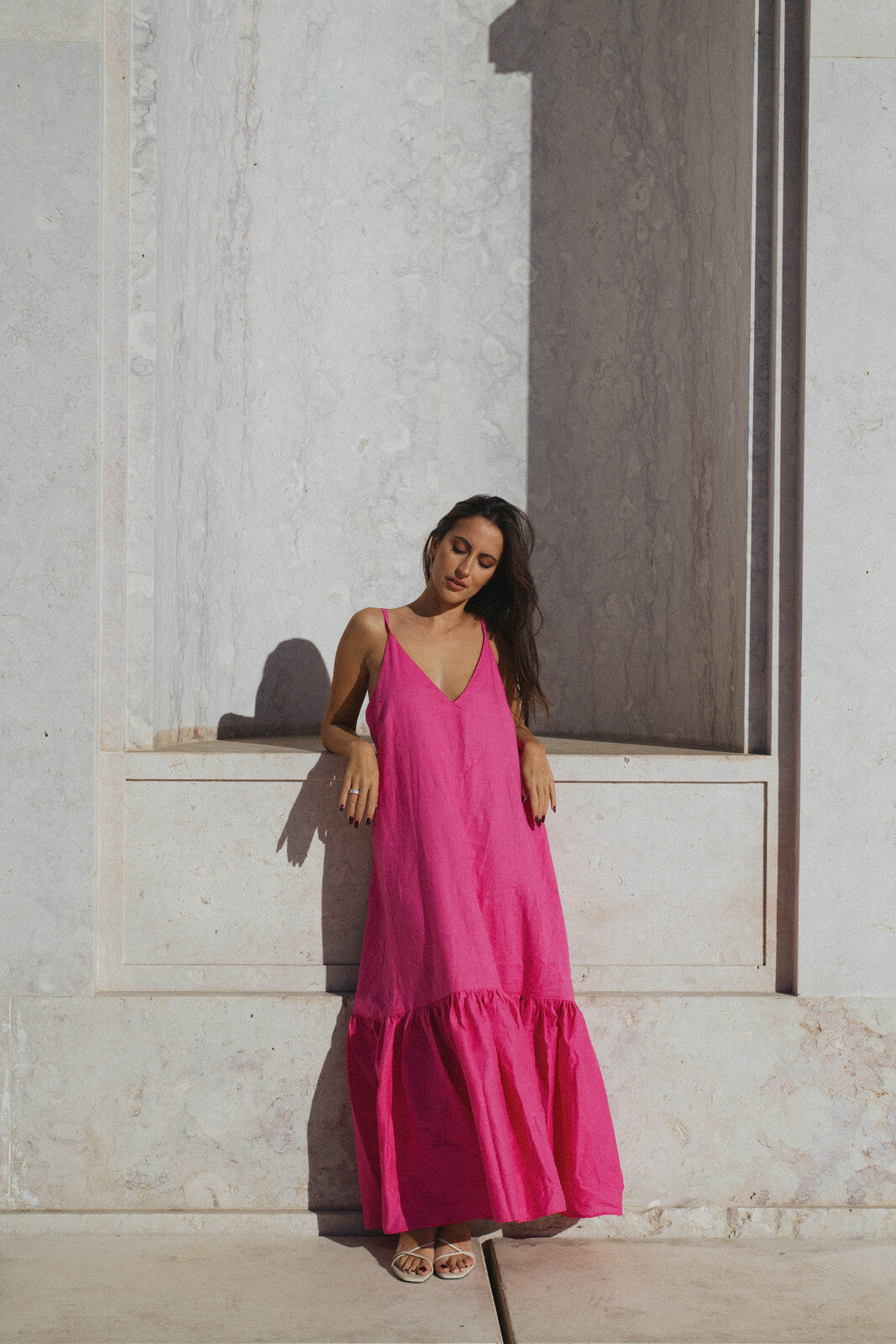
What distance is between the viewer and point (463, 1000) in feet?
8.05

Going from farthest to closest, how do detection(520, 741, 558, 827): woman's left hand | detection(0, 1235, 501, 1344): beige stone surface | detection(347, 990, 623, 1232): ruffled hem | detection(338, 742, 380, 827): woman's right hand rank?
detection(520, 741, 558, 827): woman's left hand
detection(338, 742, 380, 827): woman's right hand
detection(347, 990, 623, 1232): ruffled hem
detection(0, 1235, 501, 1344): beige stone surface

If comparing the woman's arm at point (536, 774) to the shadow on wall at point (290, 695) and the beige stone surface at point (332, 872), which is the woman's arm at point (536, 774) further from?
the shadow on wall at point (290, 695)

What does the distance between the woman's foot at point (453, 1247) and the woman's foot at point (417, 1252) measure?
0.02 metres

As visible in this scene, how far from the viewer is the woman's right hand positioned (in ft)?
8.22

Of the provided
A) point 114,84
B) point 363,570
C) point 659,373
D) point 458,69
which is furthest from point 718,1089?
point 458,69

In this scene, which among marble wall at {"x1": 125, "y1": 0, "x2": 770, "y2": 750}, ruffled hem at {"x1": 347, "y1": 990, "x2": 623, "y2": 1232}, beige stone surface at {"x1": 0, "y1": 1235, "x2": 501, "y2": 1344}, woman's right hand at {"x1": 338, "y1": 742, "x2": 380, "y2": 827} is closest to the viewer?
beige stone surface at {"x1": 0, "y1": 1235, "x2": 501, "y2": 1344}

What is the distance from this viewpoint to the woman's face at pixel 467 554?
2.63m

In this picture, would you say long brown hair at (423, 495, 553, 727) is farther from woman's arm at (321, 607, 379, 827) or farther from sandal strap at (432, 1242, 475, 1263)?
sandal strap at (432, 1242, 475, 1263)

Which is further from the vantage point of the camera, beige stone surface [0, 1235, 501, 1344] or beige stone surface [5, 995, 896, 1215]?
beige stone surface [5, 995, 896, 1215]

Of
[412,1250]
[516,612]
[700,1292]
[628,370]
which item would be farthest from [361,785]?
[628,370]

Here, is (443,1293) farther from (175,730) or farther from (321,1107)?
(175,730)

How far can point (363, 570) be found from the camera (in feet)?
12.2

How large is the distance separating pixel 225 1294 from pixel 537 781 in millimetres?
1337

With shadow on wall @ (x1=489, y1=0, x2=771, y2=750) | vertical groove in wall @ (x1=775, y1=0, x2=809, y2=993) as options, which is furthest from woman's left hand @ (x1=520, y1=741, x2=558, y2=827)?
shadow on wall @ (x1=489, y1=0, x2=771, y2=750)
